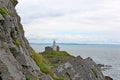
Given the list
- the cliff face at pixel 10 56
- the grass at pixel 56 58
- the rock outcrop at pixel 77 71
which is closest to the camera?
the cliff face at pixel 10 56

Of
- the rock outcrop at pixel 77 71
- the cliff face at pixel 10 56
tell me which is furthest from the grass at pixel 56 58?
the cliff face at pixel 10 56

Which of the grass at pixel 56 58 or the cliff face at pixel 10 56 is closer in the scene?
the cliff face at pixel 10 56

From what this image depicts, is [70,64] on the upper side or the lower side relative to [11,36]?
lower

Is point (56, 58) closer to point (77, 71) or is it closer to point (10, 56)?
point (77, 71)

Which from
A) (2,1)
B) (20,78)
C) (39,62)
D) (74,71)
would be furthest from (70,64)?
(20,78)

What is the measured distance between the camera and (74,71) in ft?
120

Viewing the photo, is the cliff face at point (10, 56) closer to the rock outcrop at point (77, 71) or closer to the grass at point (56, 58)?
the rock outcrop at point (77, 71)

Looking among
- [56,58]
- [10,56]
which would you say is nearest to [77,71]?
[56,58]

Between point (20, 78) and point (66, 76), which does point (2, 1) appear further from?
point (66, 76)

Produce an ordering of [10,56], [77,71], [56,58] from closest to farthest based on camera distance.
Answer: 1. [10,56]
2. [77,71]
3. [56,58]

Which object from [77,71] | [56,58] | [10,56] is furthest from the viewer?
[56,58]

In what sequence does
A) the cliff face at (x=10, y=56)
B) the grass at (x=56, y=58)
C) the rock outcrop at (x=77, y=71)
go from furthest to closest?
1. the grass at (x=56, y=58)
2. the rock outcrop at (x=77, y=71)
3. the cliff face at (x=10, y=56)

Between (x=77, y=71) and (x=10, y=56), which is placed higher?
(x=10, y=56)

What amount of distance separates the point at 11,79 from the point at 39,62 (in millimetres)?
6783
